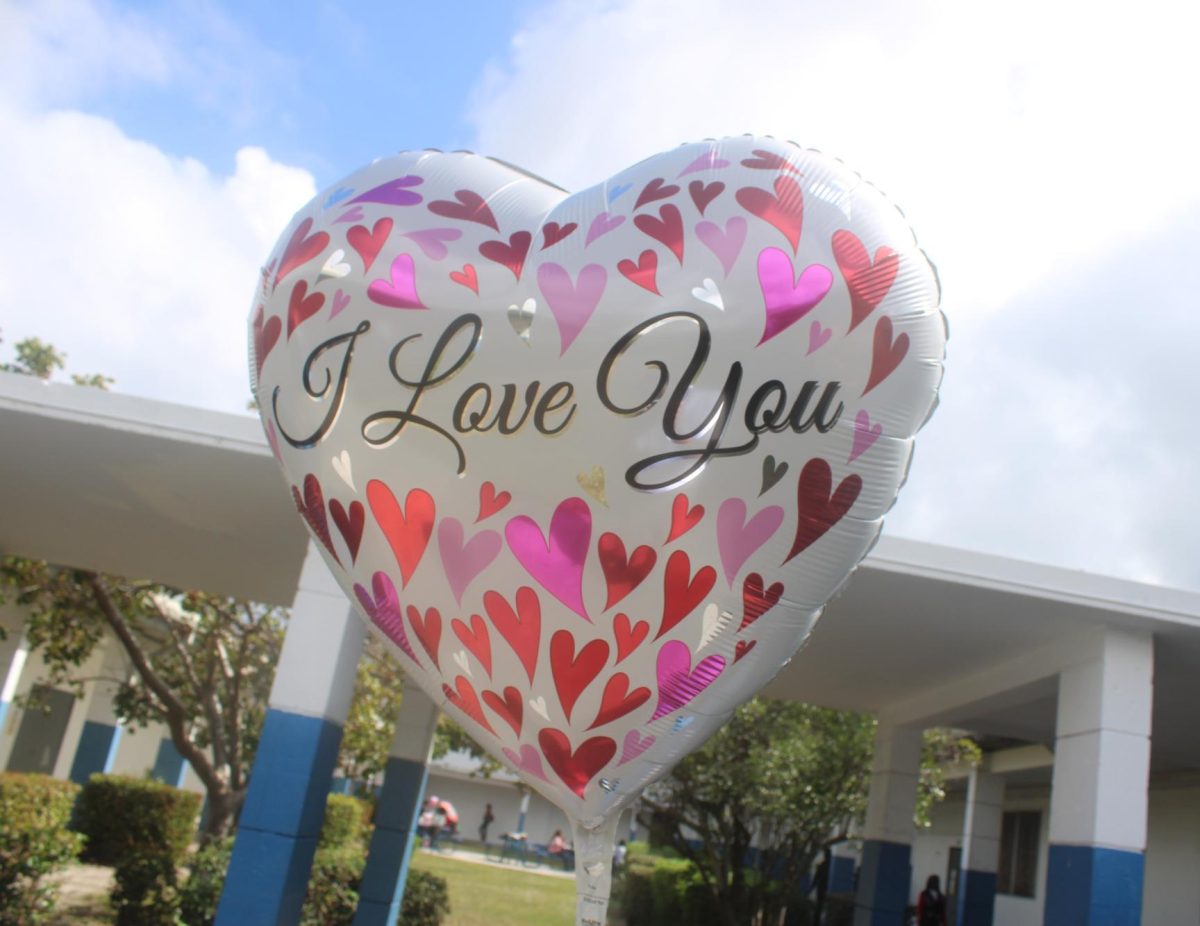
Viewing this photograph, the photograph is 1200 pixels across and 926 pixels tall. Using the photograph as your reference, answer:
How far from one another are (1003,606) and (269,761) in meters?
5.35

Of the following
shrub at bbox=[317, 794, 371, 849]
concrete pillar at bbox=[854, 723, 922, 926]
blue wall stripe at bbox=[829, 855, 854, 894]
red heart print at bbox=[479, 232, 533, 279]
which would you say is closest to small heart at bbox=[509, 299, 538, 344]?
red heart print at bbox=[479, 232, 533, 279]

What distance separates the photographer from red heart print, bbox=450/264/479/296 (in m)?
3.77

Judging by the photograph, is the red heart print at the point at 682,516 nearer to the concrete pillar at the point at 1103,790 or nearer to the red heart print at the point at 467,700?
the red heart print at the point at 467,700

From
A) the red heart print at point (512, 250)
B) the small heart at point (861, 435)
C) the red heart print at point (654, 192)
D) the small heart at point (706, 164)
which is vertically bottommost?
the small heart at point (861, 435)

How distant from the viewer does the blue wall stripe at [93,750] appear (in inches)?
775

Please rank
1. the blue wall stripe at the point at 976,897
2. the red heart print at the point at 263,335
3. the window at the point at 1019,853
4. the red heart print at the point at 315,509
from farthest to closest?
1. the window at the point at 1019,853
2. the blue wall stripe at the point at 976,897
3. the red heart print at the point at 263,335
4. the red heart print at the point at 315,509

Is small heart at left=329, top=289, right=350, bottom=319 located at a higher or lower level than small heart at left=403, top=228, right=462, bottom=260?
lower

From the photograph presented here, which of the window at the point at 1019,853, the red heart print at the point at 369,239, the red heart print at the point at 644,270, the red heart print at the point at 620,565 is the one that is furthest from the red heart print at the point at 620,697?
the window at the point at 1019,853

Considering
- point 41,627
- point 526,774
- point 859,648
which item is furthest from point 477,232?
point 41,627

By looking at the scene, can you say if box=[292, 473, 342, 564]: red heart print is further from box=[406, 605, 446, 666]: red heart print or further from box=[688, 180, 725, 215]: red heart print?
box=[688, 180, 725, 215]: red heart print

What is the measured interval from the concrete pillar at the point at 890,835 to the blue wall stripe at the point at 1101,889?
5.31m

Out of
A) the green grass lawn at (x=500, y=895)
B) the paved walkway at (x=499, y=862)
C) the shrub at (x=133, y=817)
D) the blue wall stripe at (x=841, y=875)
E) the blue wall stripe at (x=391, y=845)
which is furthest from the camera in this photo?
the paved walkway at (x=499, y=862)

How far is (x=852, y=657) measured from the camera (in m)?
11.3

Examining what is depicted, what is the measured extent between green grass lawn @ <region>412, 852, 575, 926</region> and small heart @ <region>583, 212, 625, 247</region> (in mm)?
12065
